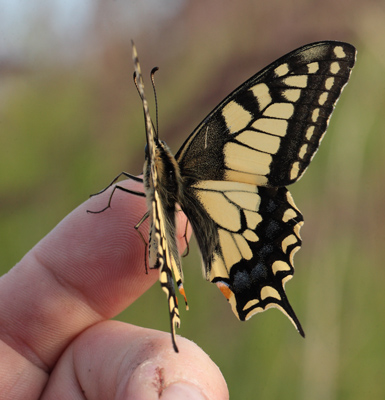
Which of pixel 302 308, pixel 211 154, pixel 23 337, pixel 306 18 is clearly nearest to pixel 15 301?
pixel 23 337

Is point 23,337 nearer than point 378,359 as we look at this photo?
Yes

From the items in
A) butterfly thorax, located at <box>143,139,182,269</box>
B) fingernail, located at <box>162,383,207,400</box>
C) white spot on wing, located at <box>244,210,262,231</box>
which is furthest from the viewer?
white spot on wing, located at <box>244,210,262,231</box>

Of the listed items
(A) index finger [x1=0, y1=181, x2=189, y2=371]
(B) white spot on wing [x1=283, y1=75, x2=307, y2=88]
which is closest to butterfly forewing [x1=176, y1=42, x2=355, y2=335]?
(B) white spot on wing [x1=283, y1=75, x2=307, y2=88]

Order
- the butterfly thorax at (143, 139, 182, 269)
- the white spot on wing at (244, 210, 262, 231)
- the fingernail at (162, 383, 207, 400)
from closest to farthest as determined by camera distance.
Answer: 1. the fingernail at (162, 383, 207, 400)
2. the butterfly thorax at (143, 139, 182, 269)
3. the white spot on wing at (244, 210, 262, 231)

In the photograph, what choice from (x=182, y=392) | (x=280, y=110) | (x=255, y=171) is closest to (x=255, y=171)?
(x=255, y=171)

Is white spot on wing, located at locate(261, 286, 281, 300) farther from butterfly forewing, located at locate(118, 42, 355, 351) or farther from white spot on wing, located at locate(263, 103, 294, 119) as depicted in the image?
white spot on wing, located at locate(263, 103, 294, 119)

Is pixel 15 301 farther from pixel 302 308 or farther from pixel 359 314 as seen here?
pixel 359 314
